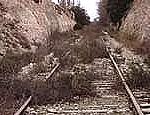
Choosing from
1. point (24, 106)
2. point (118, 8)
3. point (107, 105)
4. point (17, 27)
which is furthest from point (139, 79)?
point (118, 8)

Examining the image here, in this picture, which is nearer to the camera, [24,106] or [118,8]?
[24,106]

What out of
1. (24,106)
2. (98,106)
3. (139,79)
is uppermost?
(139,79)

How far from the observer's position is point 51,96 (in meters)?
7.50

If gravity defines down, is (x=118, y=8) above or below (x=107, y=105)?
above

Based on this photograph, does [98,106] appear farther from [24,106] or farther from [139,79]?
[139,79]

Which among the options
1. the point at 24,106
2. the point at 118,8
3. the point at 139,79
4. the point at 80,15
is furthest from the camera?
the point at 80,15

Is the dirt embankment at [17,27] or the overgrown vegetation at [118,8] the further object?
the overgrown vegetation at [118,8]

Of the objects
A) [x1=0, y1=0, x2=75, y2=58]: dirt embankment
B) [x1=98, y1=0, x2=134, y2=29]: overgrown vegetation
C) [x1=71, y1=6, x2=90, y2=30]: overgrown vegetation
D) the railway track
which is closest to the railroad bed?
the railway track

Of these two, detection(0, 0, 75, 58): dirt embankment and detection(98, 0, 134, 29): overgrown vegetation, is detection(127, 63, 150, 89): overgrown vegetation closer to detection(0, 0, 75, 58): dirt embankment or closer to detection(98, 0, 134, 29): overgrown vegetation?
detection(0, 0, 75, 58): dirt embankment

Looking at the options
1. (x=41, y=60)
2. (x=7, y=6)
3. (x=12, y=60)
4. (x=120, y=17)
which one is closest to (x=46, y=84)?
(x=12, y=60)

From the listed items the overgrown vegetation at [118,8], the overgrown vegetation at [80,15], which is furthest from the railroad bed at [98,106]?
the overgrown vegetation at [80,15]

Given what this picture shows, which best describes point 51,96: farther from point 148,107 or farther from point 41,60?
point 41,60

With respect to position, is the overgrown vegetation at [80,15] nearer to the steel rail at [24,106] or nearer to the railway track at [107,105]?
the railway track at [107,105]

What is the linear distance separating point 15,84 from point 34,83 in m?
0.47
